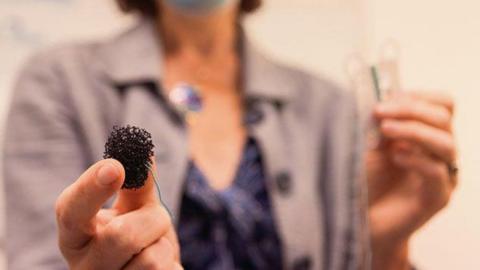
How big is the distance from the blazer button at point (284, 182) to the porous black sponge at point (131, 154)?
1.10 ft

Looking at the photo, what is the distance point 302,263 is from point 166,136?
23cm

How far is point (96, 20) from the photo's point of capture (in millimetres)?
819

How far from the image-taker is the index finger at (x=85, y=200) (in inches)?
7.3

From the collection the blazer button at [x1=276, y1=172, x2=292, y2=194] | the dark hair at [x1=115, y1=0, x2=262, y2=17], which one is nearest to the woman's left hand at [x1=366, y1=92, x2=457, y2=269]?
the blazer button at [x1=276, y1=172, x2=292, y2=194]

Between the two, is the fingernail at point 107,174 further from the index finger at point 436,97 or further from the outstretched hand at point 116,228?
the index finger at point 436,97

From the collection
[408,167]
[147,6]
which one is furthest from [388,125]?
[147,6]

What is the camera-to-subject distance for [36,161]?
1.33 feet

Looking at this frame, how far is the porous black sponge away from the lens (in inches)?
7.6

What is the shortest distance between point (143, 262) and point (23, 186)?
260 millimetres

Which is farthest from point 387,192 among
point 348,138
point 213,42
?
point 213,42

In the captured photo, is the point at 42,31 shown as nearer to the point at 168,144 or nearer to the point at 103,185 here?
the point at 168,144

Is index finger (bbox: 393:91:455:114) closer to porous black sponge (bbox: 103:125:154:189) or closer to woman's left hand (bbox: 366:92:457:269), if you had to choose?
woman's left hand (bbox: 366:92:457:269)

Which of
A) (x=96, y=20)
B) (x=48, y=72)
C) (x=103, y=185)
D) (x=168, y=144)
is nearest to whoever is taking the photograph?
(x=103, y=185)

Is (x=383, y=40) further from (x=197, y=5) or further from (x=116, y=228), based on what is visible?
(x=116, y=228)
